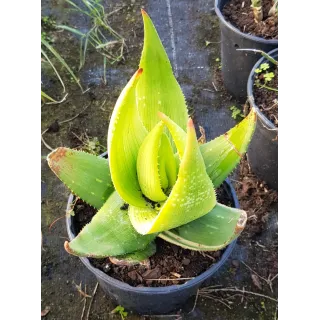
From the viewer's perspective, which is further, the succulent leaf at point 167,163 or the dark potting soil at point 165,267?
the dark potting soil at point 165,267

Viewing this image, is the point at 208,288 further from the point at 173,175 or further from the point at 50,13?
the point at 50,13

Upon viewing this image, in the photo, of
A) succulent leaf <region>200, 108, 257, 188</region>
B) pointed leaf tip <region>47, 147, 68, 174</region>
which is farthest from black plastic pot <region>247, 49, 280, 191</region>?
pointed leaf tip <region>47, 147, 68, 174</region>

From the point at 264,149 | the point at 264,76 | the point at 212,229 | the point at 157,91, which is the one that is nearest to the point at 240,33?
the point at 264,76

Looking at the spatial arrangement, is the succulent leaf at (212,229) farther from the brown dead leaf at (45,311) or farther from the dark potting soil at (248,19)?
the dark potting soil at (248,19)

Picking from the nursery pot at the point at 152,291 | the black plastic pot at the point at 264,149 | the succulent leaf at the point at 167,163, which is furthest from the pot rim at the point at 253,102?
the succulent leaf at the point at 167,163
